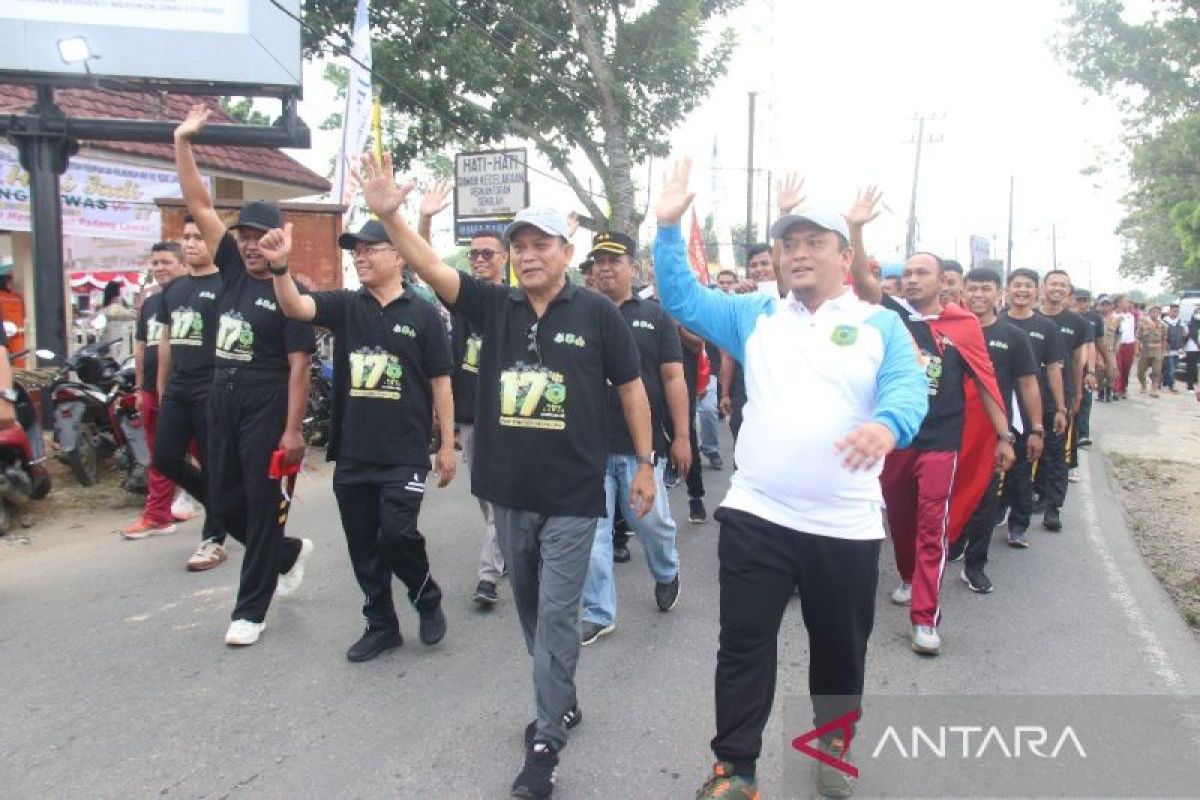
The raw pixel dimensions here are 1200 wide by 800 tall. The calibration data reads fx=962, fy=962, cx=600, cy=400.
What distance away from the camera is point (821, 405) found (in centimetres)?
287

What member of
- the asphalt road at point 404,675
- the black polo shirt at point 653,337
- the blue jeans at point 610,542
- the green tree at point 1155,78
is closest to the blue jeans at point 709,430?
the asphalt road at point 404,675

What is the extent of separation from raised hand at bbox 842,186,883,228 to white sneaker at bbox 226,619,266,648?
3.23 meters

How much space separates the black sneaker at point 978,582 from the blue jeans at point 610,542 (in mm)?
1910

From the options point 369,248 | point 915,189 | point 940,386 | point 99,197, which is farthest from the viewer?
point 915,189

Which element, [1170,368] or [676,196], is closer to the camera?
[676,196]

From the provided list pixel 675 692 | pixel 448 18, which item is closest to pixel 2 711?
pixel 675 692

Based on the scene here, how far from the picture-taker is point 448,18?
16891 millimetres

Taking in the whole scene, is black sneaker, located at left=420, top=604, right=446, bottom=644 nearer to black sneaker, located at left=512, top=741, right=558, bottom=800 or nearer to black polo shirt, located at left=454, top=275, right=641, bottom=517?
black polo shirt, located at left=454, top=275, right=641, bottom=517

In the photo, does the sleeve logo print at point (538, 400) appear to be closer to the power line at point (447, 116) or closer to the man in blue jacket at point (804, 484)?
the man in blue jacket at point (804, 484)

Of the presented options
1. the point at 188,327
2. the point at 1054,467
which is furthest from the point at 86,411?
the point at 1054,467

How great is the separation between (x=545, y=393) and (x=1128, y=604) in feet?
13.3

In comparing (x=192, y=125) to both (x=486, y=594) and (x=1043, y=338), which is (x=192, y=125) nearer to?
(x=486, y=594)

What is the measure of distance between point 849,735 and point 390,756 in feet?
5.23

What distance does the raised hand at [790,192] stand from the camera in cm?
348
